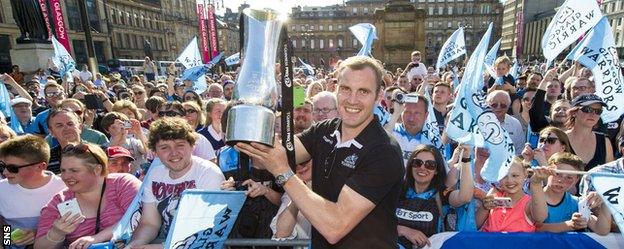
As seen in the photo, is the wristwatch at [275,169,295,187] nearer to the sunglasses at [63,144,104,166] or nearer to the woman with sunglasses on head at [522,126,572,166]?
the sunglasses at [63,144,104,166]

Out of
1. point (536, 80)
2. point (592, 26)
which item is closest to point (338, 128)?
point (592, 26)

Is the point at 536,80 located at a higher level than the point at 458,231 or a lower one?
higher

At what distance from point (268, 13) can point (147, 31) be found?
6965 centimetres

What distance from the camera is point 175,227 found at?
2.25 metres

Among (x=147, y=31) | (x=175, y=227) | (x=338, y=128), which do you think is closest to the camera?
(x=338, y=128)

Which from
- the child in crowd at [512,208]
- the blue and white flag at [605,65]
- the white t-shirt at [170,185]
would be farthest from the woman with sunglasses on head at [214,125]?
the blue and white flag at [605,65]

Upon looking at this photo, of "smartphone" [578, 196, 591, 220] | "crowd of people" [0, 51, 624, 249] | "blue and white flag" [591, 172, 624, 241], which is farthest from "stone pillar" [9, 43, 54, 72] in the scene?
"blue and white flag" [591, 172, 624, 241]

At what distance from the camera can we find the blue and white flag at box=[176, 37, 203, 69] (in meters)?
10.8

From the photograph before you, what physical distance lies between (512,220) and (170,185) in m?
2.85

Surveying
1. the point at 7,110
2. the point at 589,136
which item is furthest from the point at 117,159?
the point at 589,136

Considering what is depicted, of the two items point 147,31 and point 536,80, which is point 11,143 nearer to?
point 536,80

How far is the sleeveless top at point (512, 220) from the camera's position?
3096 mm

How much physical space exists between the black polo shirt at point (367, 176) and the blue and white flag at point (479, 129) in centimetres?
145

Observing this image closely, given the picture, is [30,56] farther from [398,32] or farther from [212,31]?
[398,32]
